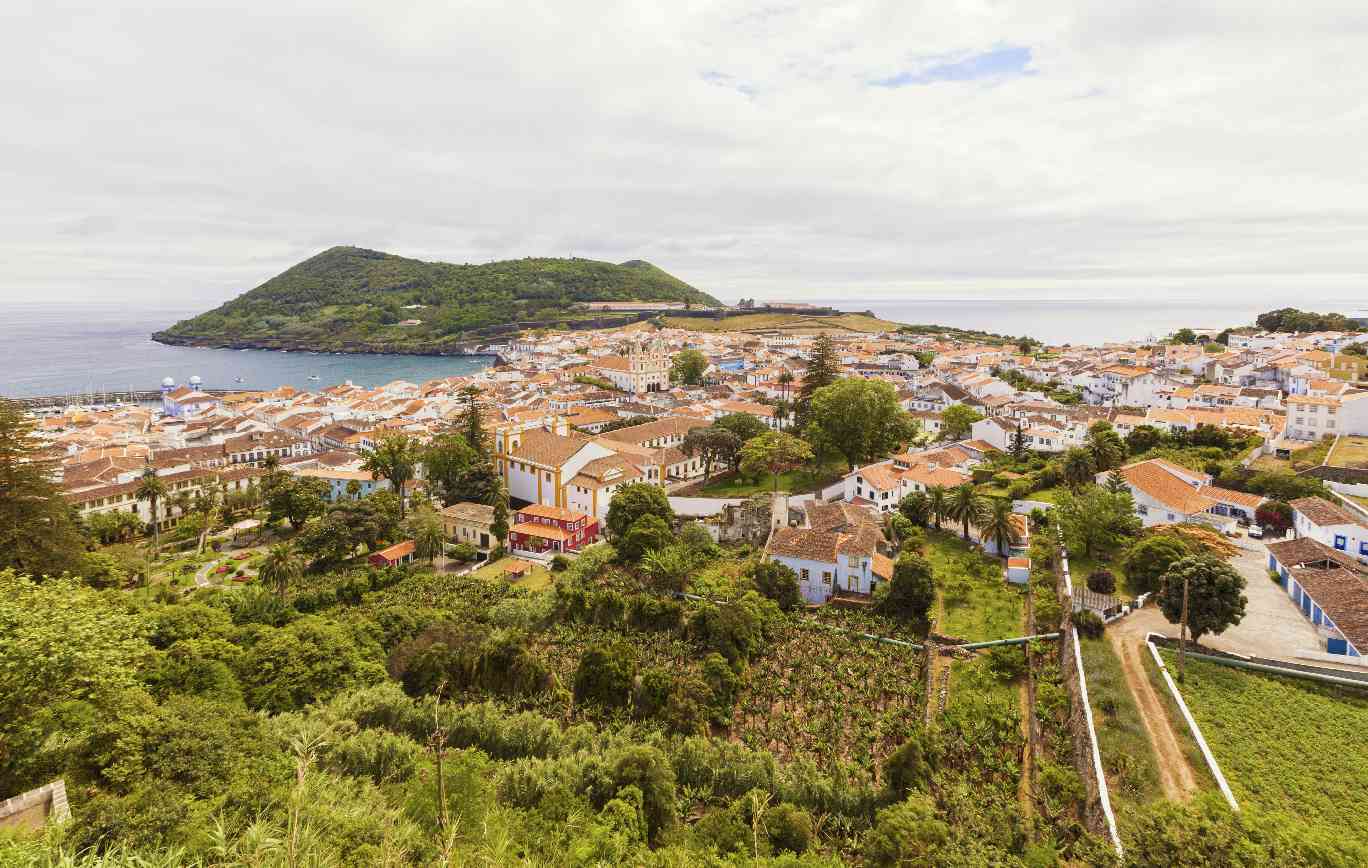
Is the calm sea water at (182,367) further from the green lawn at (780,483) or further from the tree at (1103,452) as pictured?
the tree at (1103,452)

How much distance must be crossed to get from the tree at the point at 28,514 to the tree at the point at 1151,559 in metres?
30.1

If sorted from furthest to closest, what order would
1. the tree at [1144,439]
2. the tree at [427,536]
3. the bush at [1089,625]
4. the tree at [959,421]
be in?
the tree at [959,421] → the tree at [1144,439] → the tree at [427,536] → the bush at [1089,625]

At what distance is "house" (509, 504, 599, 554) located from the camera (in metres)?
26.3

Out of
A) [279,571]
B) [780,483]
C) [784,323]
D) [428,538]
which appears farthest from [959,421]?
[784,323]

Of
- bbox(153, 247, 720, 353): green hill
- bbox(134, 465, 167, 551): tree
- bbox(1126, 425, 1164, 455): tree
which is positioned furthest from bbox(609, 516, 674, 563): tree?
bbox(153, 247, 720, 353): green hill

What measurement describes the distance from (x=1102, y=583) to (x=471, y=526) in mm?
21864

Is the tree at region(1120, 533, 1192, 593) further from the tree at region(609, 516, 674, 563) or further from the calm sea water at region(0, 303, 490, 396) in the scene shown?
the calm sea water at region(0, 303, 490, 396)

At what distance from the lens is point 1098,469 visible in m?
27.0

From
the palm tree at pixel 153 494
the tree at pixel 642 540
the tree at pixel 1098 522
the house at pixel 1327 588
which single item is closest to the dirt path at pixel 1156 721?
the house at pixel 1327 588

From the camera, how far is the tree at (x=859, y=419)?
31.0m

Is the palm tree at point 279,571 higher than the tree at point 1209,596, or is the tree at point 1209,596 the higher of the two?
the tree at point 1209,596

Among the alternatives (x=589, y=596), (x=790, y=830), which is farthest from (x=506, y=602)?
(x=790, y=830)

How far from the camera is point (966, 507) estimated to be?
2333 centimetres

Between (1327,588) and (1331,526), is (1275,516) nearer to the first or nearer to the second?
(1331,526)
